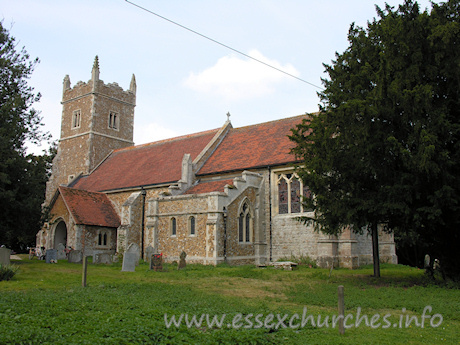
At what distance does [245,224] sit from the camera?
2336 centimetres

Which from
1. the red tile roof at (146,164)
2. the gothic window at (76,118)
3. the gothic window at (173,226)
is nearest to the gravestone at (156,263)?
the gothic window at (173,226)

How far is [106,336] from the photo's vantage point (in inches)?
231

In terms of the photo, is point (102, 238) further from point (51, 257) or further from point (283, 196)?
point (283, 196)

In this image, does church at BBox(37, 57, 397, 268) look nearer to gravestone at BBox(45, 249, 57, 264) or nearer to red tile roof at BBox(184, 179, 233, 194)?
red tile roof at BBox(184, 179, 233, 194)

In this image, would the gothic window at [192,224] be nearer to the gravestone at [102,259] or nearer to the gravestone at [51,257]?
the gravestone at [102,259]

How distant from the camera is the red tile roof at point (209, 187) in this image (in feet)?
78.6

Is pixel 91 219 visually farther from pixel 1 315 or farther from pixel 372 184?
pixel 1 315

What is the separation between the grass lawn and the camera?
19.8 ft

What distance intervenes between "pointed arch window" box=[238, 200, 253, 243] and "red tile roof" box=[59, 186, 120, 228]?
9.23 m

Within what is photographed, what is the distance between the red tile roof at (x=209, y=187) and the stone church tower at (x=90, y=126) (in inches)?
558

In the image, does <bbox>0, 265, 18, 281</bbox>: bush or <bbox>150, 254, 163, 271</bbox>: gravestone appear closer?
<bbox>0, 265, 18, 281</bbox>: bush

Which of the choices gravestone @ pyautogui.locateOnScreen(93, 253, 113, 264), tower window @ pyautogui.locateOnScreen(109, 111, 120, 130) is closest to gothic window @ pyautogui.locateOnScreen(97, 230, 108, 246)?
gravestone @ pyautogui.locateOnScreen(93, 253, 113, 264)

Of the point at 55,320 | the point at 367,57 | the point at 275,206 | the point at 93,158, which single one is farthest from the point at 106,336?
the point at 93,158

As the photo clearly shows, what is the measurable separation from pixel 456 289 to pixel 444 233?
2052mm
